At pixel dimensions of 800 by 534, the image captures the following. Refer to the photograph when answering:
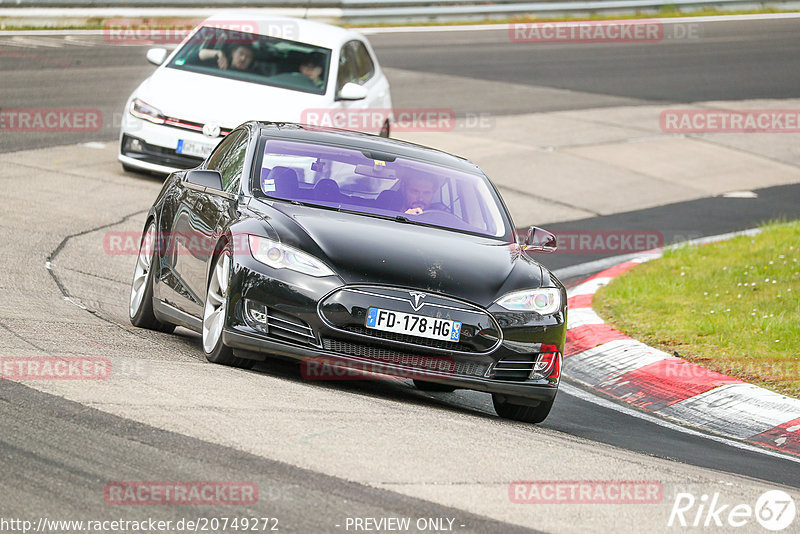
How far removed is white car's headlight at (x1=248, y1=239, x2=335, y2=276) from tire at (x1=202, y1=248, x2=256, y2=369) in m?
0.20

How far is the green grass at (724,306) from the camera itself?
30.0ft

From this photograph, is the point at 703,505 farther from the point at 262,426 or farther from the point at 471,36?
the point at 471,36

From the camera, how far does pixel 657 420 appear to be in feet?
26.8

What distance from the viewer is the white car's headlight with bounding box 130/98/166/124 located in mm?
13915

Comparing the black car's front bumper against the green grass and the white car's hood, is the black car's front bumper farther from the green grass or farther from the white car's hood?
the white car's hood

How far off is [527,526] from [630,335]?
534 cm

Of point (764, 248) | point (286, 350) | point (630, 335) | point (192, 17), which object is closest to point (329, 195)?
point (286, 350)

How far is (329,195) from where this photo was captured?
793cm

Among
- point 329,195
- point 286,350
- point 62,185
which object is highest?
point 329,195
